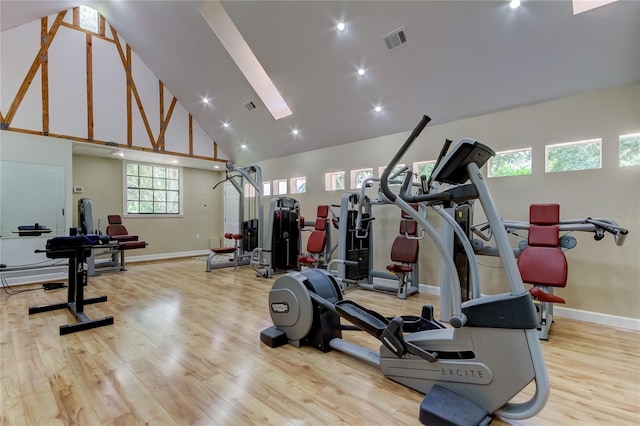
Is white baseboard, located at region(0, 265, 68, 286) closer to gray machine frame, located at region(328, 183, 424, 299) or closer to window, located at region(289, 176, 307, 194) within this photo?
window, located at region(289, 176, 307, 194)

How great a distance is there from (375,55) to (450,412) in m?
3.99

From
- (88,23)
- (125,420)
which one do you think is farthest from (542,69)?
(88,23)

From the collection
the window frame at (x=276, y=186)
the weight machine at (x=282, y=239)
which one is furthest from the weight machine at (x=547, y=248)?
the window frame at (x=276, y=186)

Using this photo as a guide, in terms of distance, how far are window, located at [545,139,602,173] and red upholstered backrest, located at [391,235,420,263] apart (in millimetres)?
1825

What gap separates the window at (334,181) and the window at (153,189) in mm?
4550

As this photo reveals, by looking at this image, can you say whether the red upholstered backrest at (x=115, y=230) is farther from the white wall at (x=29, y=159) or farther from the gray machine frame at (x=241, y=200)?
the gray machine frame at (x=241, y=200)

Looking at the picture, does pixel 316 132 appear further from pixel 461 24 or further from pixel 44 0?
pixel 44 0

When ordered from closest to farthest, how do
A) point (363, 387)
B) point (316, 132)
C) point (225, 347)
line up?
point (363, 387) < point (225, 347) < point (316, 132)

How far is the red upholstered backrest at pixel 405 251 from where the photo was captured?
4055mm

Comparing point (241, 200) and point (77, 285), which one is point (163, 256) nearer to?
point (241, 200)

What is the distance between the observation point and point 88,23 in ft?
19.3

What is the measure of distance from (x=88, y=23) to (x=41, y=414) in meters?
7.29

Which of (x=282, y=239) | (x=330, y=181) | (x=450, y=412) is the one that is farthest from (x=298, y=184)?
(x=450, y=412)

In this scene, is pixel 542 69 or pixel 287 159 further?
pixel 287 159
